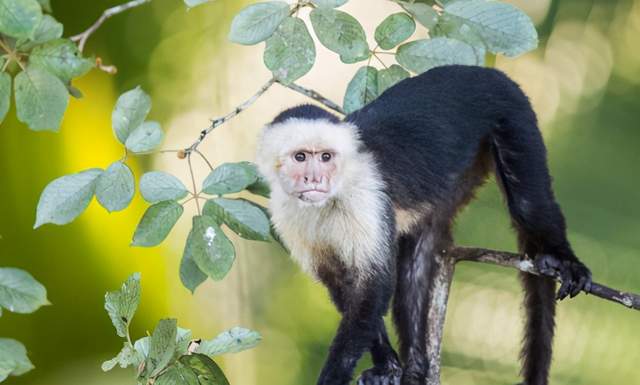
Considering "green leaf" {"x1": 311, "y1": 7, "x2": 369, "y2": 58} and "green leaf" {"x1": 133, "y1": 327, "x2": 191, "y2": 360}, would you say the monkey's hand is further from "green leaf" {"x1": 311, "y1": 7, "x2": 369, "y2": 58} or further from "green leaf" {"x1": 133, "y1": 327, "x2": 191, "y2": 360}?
"green leaf" {"x1": 311, "y1": 7, "x2": 369, "y2": 58}

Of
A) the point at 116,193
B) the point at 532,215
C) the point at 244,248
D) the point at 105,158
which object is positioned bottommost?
the point at 244,248

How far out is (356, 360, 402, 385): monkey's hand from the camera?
2570mm

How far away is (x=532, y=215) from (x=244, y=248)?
1.99 m

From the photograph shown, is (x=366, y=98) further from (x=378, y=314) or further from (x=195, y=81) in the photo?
(x=195, y=81)

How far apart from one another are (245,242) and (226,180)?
2.29 meters

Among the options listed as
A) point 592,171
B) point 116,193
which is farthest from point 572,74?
point 116,193

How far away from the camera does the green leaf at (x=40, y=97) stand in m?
1.91

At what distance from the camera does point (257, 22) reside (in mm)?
2023

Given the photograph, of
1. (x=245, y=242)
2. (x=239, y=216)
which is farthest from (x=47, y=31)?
(x=245, y=242)

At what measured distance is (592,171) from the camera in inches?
157

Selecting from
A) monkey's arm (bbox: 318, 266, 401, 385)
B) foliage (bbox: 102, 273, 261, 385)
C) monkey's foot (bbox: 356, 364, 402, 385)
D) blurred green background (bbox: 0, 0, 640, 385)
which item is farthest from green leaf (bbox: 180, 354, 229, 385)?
A: blurred green background (bbox: 0, 0, 640, 385)

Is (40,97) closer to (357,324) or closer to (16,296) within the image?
(16,296)

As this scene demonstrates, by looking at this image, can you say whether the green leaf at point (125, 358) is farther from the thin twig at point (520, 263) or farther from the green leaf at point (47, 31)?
the thin twig at point (520, 263)

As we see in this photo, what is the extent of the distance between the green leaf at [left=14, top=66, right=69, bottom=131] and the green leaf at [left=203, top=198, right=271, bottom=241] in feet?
1.28
